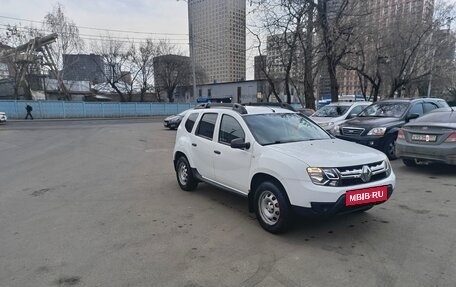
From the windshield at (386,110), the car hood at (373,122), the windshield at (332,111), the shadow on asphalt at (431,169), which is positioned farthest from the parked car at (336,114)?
the shadow on asphalt at (431,169)

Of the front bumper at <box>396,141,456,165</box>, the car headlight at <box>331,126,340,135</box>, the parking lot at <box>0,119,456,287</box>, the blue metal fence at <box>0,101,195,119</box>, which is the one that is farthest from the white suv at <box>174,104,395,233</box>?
the blue metal fence at <box>0,101,195,119</box>

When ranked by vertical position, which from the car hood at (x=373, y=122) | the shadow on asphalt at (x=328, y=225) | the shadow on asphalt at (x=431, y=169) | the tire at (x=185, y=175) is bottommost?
the shadow on asphalt at (x=431, y=169)

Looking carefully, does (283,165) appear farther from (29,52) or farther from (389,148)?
(29,52)

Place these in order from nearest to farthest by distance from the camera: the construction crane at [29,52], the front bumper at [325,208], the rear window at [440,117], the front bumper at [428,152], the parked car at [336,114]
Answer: the front bumper at [325,208], the front bumper at [428,152], the rear window at [440,117], the parked car at [336,114], the construction crane at [29,52]

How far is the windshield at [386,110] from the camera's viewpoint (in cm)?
991

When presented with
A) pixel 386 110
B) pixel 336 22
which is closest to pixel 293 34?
pixel 336 22

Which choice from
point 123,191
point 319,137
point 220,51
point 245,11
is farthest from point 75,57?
point 319,137

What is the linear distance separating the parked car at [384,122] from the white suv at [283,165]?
4.41m

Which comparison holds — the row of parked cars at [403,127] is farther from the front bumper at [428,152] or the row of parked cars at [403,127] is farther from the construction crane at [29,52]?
the construction crane at [29,52]

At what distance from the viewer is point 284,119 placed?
5.38 meters

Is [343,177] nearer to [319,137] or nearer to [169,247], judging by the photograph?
[319,137]

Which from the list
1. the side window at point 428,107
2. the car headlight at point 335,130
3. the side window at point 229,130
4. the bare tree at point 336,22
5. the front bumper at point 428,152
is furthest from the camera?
the bare tree at point 336,22

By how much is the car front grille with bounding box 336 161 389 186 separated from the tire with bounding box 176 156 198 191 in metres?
3.11

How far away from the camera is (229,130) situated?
17.3ft
